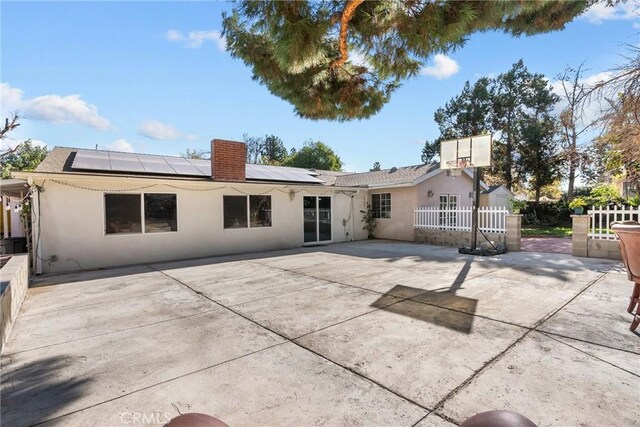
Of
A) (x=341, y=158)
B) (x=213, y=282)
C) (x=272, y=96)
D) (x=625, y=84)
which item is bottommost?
(x=213, y=282)

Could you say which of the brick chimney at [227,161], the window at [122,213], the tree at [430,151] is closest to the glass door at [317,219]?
the brick chimney at [227,161]

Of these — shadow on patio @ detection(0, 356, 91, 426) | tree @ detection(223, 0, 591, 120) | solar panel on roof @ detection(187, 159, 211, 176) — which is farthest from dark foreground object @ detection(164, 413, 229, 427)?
solar panel on roof @ detection(187, 159, 211, 176)

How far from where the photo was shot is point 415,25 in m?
4.92

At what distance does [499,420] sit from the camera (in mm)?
1340

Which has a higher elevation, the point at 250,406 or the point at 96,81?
the point at 96,81

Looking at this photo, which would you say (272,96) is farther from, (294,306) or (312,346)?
(312,346)

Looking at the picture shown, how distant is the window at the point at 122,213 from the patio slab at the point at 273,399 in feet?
25.2

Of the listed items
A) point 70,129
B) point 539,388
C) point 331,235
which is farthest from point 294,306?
point 70,129

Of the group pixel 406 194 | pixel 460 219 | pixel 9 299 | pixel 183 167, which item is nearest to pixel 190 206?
pixel 183 167

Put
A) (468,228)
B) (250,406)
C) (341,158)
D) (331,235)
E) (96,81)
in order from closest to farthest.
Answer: (250,406) < (96,81) < (468,228) < (331,235) < (341,158)

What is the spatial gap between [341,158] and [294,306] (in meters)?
38.9

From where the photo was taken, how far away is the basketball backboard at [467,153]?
9797 mm

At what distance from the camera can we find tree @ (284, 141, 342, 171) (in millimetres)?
36906

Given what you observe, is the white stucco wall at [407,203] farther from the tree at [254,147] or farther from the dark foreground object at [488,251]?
the tree at [254,147]
